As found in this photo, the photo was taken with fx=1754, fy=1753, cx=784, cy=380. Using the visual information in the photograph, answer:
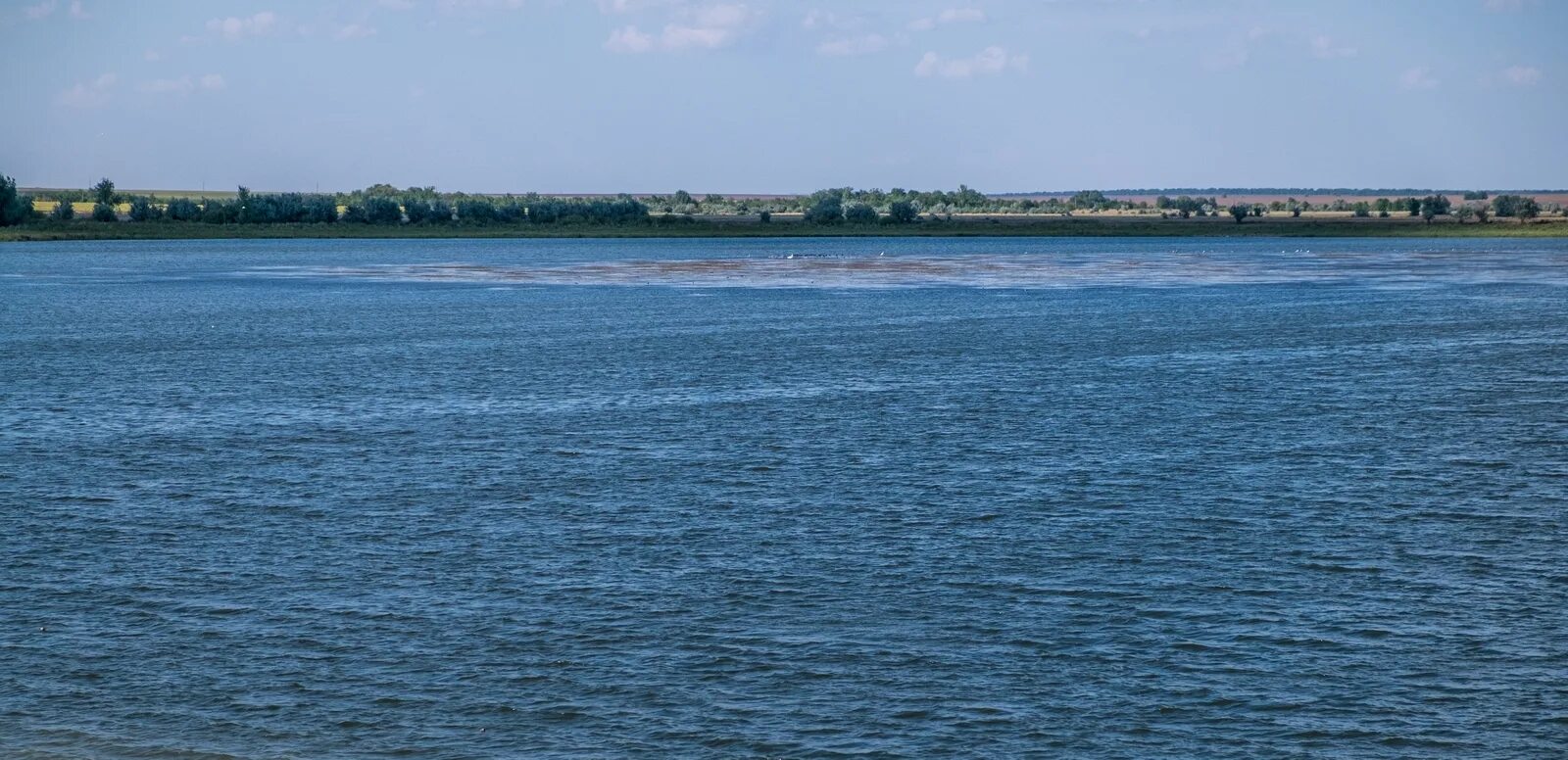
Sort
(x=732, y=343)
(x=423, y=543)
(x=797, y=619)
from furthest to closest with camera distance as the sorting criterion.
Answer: (x=732, y=343), (x=423, y=543), (x=797, y=619)

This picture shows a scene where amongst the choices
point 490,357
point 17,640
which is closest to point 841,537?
point 17,640

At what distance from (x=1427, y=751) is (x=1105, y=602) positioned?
4.95 metres

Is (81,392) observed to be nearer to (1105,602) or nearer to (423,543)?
(423,543)

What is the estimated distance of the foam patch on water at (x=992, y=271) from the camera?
98.9 metres

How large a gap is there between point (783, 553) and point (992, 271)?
305ft

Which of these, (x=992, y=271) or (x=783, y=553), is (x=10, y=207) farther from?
(x=783, y=553)

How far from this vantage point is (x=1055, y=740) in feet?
47.5

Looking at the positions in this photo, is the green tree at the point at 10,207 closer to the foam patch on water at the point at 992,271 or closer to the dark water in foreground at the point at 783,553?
the foam patch on water at the point at 992,271

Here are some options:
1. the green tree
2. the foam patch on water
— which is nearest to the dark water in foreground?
the foam patch on water

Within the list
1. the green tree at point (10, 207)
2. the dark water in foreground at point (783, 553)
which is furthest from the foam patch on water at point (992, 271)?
the green tree at point (10, 207)

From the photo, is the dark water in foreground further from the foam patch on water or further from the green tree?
the green tree

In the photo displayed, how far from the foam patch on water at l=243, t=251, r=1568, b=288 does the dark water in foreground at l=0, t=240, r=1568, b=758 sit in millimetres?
47516

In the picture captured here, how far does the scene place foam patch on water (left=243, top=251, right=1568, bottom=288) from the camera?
98.9 meters

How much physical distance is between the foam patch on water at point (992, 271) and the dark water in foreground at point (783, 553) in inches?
1871
